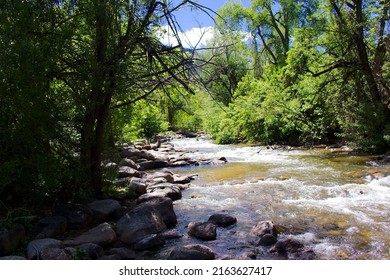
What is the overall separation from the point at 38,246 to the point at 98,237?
934 mm

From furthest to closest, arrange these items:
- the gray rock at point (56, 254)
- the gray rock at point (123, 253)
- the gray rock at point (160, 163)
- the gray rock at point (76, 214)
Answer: the gray rock at point (160, 163)
the gray rock at point (76, 214)
the gray rock at point (123, 253)
the gray rock at point (56, 254)

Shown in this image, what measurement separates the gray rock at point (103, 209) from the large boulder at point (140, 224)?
27.6 inches

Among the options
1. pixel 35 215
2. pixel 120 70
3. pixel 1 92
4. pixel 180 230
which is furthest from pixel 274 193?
pixel 1 92

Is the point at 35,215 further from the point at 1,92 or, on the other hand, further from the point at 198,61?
the point at 198,61

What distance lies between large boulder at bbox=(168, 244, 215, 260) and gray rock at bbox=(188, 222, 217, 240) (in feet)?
2.97

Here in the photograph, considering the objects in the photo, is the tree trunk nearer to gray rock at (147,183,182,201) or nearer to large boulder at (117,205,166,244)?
gray rock at (147,183,182,201)

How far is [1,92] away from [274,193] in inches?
248

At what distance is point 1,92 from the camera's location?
5.70 meters

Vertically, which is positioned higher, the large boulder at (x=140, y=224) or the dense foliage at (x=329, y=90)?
the dense foliage at (x=329, y=90)

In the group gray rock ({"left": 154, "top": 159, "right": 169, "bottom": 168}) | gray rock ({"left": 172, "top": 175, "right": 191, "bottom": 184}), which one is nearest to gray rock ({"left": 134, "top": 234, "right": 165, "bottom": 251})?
gray rock ({"left": 172, "top": 175, "right": 191, "bottom": 184})

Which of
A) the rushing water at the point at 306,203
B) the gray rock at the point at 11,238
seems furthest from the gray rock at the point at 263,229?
the gray rock at the point at 11,238

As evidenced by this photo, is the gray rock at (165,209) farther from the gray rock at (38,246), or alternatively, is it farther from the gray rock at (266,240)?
the gray rock at (38,246)

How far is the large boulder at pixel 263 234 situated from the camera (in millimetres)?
5438

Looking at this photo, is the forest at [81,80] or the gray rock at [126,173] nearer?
the forest at [81,80]
